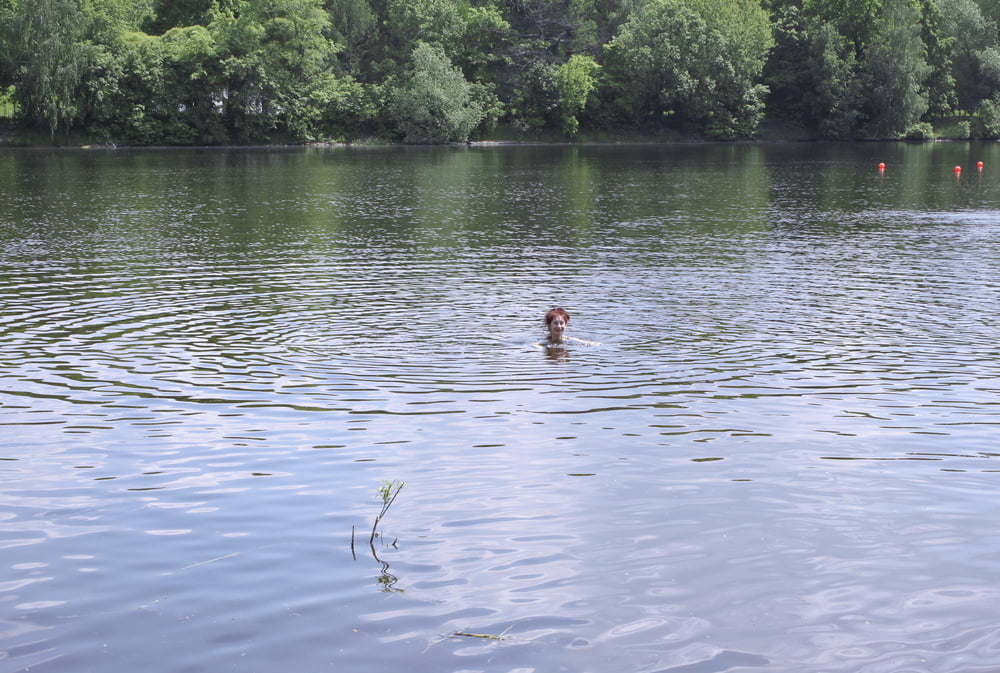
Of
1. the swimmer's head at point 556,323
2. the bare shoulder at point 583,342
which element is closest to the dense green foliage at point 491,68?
the bare shoulder at point 583,342

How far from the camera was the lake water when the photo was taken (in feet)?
27.3

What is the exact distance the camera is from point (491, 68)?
385 feet

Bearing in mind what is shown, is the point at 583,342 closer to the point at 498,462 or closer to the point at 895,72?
the point at 498,462

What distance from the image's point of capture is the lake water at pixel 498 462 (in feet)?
27.3

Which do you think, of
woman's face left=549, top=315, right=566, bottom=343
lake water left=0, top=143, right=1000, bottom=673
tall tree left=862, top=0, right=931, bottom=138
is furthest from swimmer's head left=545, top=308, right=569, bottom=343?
tall tree left=862, top=0, right=931, bottom=138

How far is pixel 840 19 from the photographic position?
11888 centimetres

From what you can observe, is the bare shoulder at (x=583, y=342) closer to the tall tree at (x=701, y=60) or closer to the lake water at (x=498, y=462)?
the lake water at (x=498, y=462)

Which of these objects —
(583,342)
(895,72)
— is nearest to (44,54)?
(895,72)

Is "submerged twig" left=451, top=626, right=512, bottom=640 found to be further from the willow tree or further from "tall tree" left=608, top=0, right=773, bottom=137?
"tall tree" left=608, top=0, right=773, bottom=137

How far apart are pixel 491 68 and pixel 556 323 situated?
103 meters

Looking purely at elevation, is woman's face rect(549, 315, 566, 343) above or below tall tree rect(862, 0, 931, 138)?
below

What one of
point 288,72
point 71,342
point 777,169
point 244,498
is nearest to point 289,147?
point 288,72

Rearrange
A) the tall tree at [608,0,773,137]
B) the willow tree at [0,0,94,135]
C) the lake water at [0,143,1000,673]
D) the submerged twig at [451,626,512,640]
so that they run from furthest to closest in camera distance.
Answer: the tall tree at [608,0,773,137], the willow tree at [0,0,94,135], the lake water at [0,143,1000,673], the submerged twig at [451,626,512,640]

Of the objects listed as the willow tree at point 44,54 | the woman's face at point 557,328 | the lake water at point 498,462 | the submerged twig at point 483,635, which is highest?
the willow tree at point 44,54
